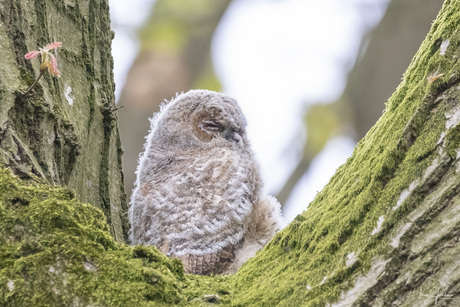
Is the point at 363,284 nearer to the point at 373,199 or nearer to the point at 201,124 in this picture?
the point at 373,199

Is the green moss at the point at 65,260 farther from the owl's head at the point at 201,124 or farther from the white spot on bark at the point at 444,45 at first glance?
the owl's head at the point at 201,124

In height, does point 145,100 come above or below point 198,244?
above

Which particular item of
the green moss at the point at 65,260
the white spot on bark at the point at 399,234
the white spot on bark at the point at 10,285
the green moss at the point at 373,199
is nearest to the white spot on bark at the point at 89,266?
the green moss at the point at 65,260

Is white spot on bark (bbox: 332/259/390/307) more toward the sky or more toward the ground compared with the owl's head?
more toward the ground

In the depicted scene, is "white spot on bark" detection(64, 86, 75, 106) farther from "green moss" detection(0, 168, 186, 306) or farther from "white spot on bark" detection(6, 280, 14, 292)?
"white spot on bark" detection(6, 280, 14, 292)

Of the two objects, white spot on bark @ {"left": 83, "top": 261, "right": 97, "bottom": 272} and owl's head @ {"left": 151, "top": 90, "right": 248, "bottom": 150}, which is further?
owl's head @ {"left": 151, "top": 90, "right": 248, "bottom": 150}

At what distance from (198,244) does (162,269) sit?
1.27 meters

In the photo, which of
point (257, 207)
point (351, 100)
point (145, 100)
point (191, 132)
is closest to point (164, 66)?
point (145, 100)

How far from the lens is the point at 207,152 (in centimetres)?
312

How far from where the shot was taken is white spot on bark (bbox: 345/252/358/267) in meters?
1.26

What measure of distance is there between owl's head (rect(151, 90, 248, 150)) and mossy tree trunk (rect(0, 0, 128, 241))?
638mm

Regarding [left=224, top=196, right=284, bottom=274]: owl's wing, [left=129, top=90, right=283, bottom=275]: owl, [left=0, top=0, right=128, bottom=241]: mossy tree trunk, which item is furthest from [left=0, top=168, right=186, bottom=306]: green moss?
[left=224, top=196, right=284, bottom=274]: owl's wing

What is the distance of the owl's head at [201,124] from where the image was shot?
3.22 meters

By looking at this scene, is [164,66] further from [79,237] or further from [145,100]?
[79,237]
